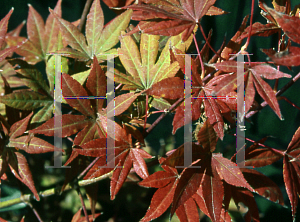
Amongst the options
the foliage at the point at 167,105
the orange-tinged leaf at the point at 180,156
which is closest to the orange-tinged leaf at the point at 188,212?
the foliage at the point at 167,105

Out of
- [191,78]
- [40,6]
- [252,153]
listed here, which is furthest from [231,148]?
[40,6]

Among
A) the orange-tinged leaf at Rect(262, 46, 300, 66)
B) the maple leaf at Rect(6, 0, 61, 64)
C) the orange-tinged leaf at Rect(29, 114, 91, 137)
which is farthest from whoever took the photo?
the maple leaf at Rect(6, 0, 61, 64)

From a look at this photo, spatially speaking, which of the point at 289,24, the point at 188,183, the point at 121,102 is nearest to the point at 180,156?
the point at 188,183

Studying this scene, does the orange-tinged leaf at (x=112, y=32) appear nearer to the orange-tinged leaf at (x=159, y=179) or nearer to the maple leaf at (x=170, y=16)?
the maple leaf at (x=170, y=16)

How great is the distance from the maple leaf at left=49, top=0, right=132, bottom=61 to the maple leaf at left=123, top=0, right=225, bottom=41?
0.12 m

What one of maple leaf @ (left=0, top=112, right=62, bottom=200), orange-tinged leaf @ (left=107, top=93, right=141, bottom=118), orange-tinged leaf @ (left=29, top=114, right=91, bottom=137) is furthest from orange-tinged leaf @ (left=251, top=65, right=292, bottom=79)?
maple leaf @ (left=0, top=112, right=62, bottom=200)

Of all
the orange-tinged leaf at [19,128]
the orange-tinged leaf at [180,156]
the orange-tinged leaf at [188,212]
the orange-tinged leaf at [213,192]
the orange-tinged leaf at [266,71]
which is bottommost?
the orange-tinged leaf at [188,212]

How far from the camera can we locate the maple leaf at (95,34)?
567 millimetres

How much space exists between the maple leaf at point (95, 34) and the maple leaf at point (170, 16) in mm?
116

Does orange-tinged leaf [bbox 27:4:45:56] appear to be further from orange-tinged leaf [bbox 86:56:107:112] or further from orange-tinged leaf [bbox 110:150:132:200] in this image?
orange-tinged leaf [bbox 110:150:132:200]

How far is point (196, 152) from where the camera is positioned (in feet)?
1.54

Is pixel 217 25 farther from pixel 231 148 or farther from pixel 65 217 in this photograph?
pixel 65 217

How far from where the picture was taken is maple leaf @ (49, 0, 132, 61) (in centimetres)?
57

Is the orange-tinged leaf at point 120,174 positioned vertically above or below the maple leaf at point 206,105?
below
